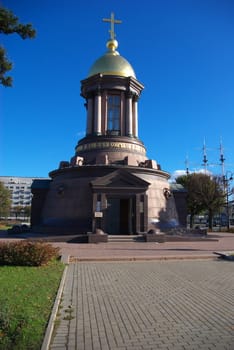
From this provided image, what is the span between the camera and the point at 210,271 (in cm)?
1285

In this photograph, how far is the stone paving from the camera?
5.52 metres

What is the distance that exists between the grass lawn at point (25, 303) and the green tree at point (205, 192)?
39.9m

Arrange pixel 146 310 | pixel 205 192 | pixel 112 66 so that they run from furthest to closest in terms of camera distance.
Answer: pixel 205 192 < pixel 112 66 < pixel 146 310

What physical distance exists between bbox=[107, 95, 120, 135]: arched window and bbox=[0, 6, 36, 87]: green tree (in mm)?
23307

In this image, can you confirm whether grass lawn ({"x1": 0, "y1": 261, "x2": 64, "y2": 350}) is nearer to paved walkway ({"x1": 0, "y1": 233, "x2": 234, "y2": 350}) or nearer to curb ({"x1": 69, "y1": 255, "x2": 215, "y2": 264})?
paved walkway ({"x1": 0, "y1": 233, "x2": 234, "y2": 350})

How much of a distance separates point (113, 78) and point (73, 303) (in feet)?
98.2

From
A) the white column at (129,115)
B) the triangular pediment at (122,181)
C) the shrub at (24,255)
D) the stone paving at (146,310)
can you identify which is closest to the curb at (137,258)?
the shrub at (24,255)

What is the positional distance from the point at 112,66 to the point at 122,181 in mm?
16182

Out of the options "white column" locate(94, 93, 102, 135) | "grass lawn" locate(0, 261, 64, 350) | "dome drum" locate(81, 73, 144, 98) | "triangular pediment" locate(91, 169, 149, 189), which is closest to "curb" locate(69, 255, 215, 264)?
"grass lawn" locate(0, 261, 64, 350)

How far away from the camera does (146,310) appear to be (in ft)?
24.1

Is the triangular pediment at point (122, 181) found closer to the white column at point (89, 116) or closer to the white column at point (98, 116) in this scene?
the white column at point (98, 116)

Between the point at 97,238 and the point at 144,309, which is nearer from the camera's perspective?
the point at 144,309

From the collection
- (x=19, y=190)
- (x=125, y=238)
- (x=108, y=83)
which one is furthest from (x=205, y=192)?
(x=19, y=190)

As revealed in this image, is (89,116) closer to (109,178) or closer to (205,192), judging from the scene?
(109,178)
